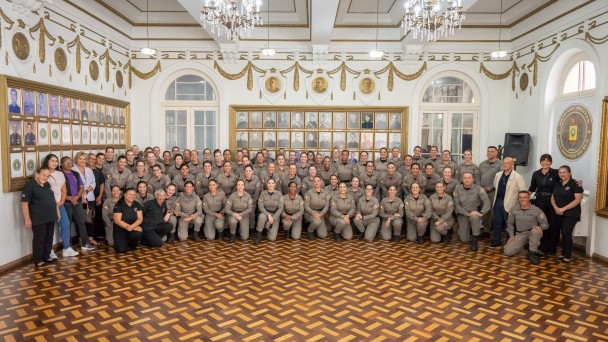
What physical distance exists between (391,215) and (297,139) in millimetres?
4190

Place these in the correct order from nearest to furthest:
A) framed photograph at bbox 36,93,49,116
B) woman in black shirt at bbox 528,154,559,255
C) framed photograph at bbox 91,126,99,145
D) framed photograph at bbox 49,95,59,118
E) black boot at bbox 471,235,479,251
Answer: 1. framed photograph at bbox 36,93,49,116
2. woman in black shirt at bbox 528,154,559,255
3. framed photograph at bbox 49,95,59,118
4. black boot at bbox 471,235,479,251
5. framed photograph at bbox 91,126,99,145

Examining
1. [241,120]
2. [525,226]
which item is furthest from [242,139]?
[525,226]

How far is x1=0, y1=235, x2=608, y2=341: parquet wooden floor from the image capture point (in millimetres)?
4262

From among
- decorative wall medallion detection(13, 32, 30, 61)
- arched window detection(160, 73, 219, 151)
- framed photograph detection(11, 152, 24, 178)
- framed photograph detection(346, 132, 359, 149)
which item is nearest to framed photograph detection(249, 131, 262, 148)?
arched window detection(160, 73, 219, 151)

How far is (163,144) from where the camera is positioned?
1152 cm

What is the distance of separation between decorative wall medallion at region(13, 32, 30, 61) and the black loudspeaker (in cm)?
998

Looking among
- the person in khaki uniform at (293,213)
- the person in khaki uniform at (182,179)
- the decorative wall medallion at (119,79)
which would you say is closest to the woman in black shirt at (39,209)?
the person in khaki uniform at (182,179)

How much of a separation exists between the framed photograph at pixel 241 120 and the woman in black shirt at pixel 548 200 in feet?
23.8

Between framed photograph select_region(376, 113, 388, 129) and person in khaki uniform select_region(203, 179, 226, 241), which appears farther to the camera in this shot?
framed photograph select_region(376, 113, 388, 129)

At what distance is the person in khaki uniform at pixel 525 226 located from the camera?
22.6 ft

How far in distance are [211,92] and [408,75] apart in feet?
17.8

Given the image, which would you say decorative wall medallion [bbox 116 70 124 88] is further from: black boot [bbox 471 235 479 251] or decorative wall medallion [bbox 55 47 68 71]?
black boot [bbox 471 235 479 251]

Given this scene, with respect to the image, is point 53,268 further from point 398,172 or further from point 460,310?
point 398,172

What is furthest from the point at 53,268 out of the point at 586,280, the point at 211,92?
the point at 586,280
